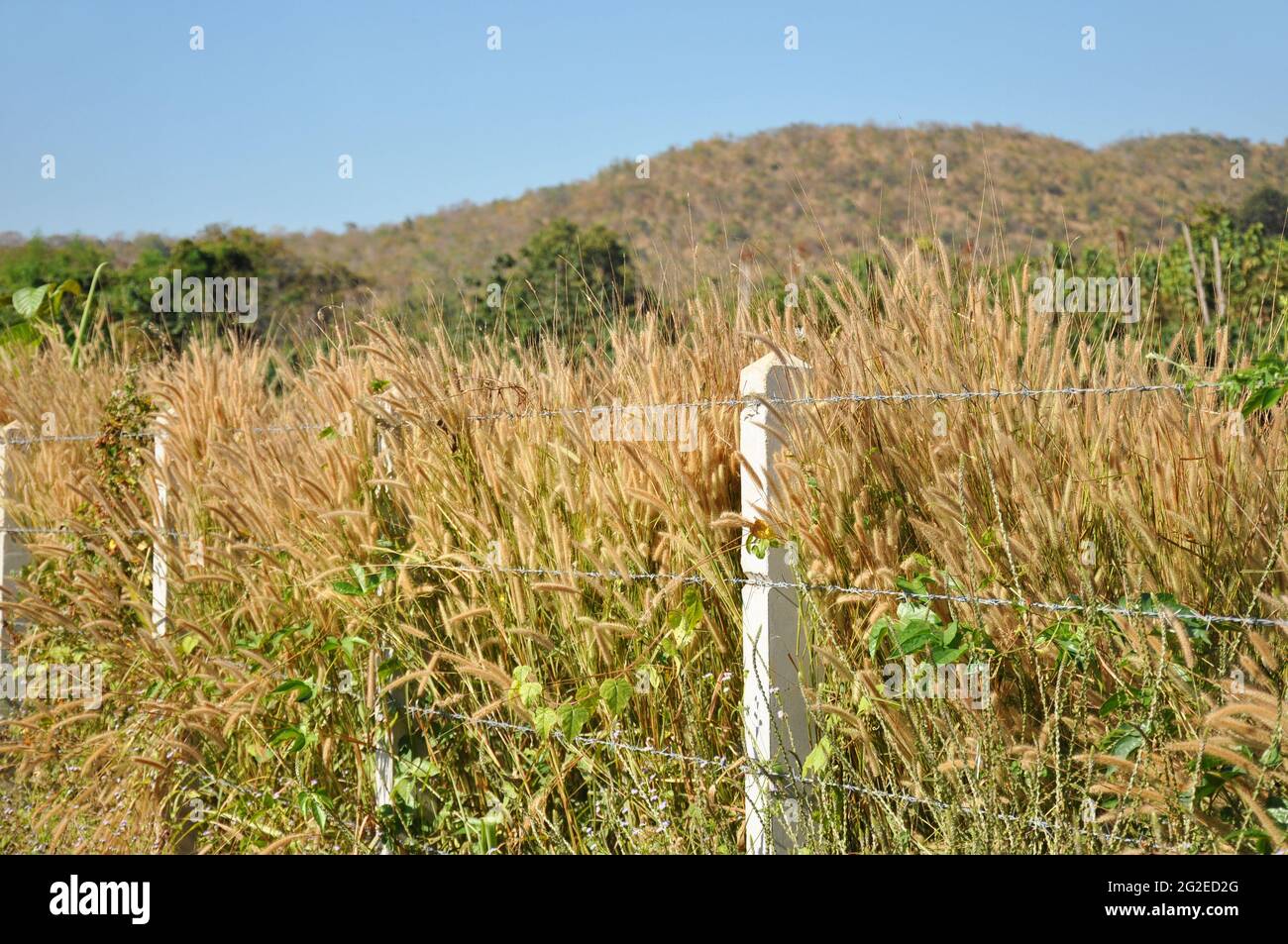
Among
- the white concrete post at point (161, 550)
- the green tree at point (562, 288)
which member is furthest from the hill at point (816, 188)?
the white concrete post at point (161, 550)

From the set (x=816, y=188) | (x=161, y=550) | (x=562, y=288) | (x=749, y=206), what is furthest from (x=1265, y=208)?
(x=161, y=550)

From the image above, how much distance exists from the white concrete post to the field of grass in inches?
2.3

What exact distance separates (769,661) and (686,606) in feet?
1.13

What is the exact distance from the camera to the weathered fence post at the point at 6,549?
5250 millimetres

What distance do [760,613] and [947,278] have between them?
110 cm

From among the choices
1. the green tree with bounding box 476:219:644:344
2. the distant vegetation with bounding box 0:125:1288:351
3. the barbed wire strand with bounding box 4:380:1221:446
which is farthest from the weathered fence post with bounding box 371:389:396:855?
the distant vegetation with bounding box 0:125:1288:351

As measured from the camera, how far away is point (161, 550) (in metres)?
4.44

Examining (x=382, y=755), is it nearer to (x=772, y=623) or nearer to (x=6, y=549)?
(x=772, y=623)

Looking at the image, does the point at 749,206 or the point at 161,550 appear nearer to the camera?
the point at 161,550

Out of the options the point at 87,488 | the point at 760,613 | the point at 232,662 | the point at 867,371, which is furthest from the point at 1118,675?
the point at 87,488

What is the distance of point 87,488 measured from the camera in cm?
505

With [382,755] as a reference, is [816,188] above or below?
above

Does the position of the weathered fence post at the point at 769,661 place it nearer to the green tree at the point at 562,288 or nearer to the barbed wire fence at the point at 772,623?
the barbed wire fence at the point at 772,623

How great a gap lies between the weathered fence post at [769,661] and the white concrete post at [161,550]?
245 cm
